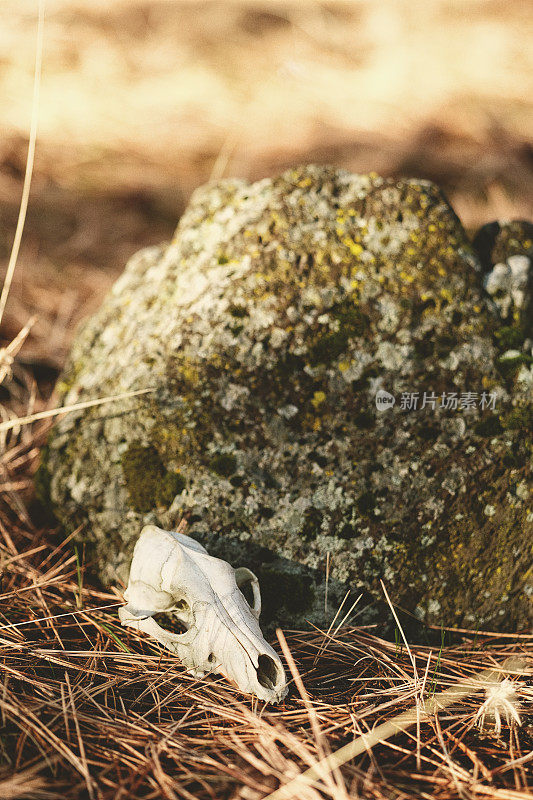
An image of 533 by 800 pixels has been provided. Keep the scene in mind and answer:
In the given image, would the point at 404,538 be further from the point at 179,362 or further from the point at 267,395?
the point at 179,362

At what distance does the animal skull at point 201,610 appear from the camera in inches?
58.9

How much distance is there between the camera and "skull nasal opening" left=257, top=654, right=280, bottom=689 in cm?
150

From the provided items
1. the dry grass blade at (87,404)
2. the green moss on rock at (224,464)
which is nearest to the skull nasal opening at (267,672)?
the green moss on rock at (224,464)

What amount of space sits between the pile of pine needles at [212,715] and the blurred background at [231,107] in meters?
2.67

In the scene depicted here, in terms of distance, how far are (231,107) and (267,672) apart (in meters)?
5.44

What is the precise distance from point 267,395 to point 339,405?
241 mm

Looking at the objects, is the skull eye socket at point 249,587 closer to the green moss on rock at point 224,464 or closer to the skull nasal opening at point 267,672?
the skull nasal opening at point 267,672

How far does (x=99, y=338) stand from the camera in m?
2.28

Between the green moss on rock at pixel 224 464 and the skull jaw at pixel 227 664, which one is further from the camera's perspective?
the green moss on rock at pixel 224 464

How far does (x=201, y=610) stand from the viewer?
1561mm

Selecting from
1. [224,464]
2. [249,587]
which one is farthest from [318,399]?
[249,587]

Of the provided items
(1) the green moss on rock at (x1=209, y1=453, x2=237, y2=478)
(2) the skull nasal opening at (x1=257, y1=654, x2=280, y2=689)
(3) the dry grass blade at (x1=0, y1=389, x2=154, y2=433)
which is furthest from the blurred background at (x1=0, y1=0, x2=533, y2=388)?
(2) the skull nasal opening at (x1=257, y1=654, x2=280, y2=689)

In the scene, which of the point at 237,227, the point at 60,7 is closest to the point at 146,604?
the point at 237,227

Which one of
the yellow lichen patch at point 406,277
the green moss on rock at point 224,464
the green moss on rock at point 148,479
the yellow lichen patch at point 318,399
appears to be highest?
the yellow lichen patch at point 406,277
